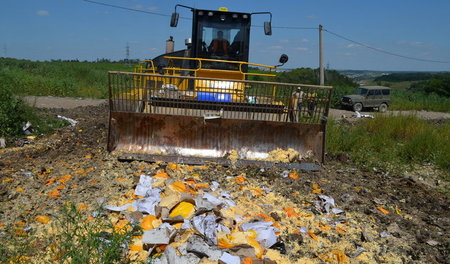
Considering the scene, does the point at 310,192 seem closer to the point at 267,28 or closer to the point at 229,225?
the point at 229,225

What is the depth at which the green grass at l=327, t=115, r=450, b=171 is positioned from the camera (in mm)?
7879

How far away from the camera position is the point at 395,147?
30.0 feet

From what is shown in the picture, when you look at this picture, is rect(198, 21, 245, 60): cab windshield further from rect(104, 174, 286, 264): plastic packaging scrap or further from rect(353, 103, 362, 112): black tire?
rect(353, 103, 362, 112): black tire

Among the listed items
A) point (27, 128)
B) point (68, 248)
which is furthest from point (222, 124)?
point (27, 128)

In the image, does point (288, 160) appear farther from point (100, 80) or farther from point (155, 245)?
point (100, 80)

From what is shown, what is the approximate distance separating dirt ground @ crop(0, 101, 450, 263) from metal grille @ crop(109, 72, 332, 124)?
3.21ft

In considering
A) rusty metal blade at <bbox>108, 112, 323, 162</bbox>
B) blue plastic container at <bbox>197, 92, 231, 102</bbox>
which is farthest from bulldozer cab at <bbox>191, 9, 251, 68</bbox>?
rusty metal blade at <bbox>108, 112, 323, 162</bbox>

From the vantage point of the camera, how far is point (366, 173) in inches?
272

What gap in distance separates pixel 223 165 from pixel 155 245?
280 cm

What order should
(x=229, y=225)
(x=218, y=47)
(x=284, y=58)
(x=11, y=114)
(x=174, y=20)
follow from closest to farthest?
(x=229, y=225), (x=284, y=58), (x=174, y=20), (x=218, y=47), (x=11, y=114)

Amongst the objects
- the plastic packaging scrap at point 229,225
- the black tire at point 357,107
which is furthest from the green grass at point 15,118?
the black tire at point 357,107

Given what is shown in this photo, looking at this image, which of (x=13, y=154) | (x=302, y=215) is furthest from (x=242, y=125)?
(x=13, y=154)

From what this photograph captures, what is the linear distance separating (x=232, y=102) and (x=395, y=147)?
5025mm

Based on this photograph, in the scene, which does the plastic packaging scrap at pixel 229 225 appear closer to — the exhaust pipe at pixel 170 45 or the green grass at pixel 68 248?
the green grass at pixel 68 248
